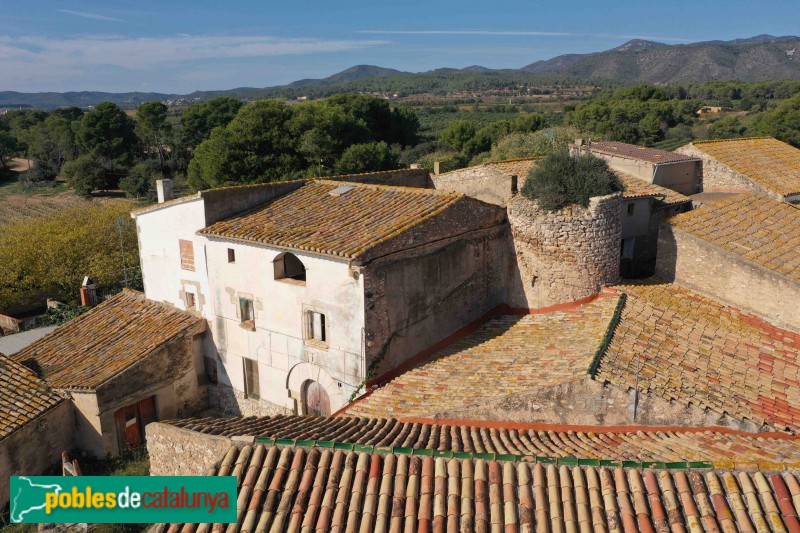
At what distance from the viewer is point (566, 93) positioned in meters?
169

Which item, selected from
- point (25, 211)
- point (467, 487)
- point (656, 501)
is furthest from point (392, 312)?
point (25, 211)

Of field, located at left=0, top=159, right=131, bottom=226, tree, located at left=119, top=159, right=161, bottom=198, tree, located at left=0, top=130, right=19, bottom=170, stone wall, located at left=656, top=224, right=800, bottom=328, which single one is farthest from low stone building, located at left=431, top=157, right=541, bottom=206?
tree, located at left=0, top=130, right=19, bottom=170

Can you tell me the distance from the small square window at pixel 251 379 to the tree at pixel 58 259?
1606 cm

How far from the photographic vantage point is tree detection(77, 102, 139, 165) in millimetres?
63719

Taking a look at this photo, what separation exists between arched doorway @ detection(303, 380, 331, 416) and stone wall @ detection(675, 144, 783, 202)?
17227mm

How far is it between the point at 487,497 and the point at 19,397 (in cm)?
1184

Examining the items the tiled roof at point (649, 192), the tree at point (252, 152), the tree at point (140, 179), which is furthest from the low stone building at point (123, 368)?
the tree at point (140, 179)

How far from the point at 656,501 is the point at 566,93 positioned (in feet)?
581

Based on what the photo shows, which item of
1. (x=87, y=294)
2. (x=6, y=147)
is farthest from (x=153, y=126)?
(x=87, y=294)

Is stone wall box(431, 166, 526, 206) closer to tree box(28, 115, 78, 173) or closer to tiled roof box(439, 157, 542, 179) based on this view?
tiled roof box(439, 157, 542, 179)

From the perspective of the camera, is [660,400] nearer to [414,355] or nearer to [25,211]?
Answer: [414,355]

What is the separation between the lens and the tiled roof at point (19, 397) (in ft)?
40.9

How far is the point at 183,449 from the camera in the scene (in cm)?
811

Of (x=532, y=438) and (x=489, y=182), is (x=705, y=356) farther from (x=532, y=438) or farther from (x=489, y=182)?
(x=489, y=182)
